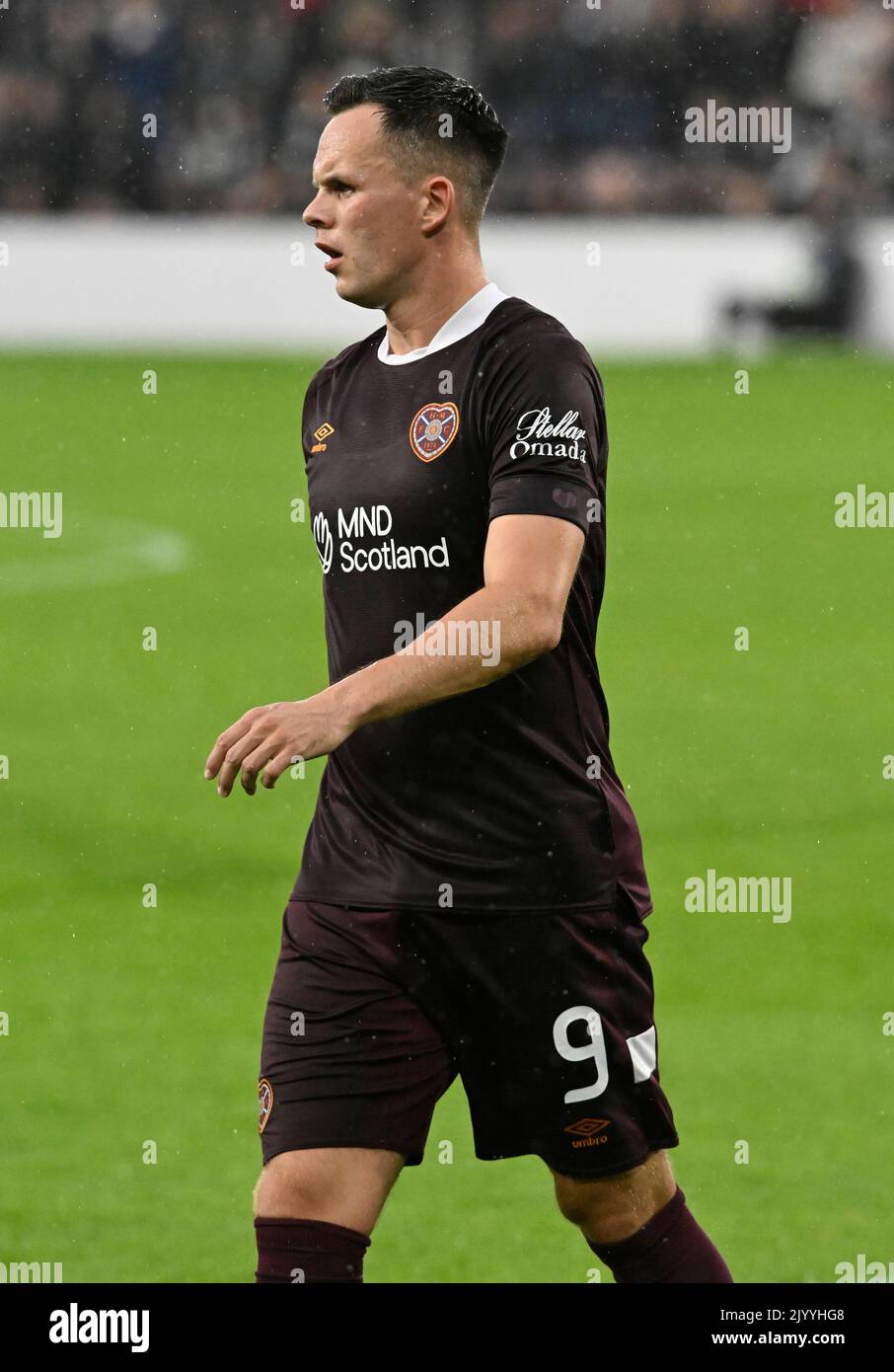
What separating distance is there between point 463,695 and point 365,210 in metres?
0.79

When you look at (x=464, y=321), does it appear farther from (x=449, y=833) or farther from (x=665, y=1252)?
(x=665, y=1252)

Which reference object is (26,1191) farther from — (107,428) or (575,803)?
(107,428)

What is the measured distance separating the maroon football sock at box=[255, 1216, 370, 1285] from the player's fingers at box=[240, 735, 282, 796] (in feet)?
2.42

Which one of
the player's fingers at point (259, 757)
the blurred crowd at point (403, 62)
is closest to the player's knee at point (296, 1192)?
the player's fingers at point (259, 757)

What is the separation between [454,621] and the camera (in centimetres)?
340

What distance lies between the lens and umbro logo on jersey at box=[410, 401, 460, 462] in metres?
3.70

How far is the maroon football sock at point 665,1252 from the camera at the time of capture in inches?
151

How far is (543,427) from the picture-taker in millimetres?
3549

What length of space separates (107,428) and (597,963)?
16378mm

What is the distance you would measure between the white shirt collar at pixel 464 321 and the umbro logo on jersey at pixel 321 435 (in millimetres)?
174

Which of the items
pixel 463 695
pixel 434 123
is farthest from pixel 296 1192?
pixel 434 123

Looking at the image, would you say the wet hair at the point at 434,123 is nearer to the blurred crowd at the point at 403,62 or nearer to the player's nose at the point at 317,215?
the player's nose at the point at 317,215

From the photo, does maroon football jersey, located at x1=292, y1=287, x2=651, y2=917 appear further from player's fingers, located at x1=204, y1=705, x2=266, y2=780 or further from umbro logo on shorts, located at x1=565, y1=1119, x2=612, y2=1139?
player's fingers, located at x1=204, y1=705, x2=266, y2=780

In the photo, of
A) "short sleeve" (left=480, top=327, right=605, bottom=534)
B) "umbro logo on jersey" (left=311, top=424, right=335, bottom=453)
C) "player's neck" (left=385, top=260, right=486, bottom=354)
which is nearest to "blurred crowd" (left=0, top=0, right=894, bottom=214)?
"umbro logo on jersey" (left=311, top=424, right=335, bottom=453)
